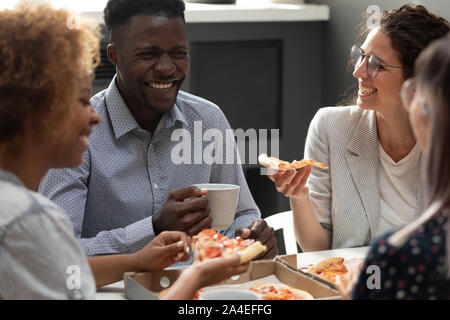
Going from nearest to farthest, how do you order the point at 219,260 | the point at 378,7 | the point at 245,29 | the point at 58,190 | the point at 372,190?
the point at 219,260 → the point at 58,190 → the point at 372,190 → the point at 378,7 → the point at 245,29

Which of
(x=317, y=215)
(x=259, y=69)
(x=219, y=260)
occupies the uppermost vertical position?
(x=259, y=69)

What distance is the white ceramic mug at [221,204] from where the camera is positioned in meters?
1.57

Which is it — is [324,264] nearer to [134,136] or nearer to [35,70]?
[134,136]

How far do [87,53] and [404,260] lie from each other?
673 millimetres

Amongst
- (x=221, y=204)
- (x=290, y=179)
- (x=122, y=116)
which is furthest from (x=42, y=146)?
(x=290, y=179)

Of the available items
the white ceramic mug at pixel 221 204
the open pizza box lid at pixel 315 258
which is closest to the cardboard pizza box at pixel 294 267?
the open pizza box lid at pixel 315 258

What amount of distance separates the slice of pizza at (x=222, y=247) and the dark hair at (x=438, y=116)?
1.40 feet

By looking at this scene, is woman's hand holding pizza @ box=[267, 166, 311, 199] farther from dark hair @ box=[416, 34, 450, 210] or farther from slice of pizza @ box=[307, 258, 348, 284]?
dark hair @ box=[416, 34, 450, 210]

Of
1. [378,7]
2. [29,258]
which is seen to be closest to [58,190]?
[29,258]

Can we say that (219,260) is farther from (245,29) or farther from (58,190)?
(245,29)

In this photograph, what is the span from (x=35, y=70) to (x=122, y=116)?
2.59 feet

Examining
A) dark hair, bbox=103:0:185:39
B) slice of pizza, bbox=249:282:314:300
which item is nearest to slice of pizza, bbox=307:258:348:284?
slice of pizza, bbox=249:282:314:300

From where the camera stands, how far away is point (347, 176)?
2061 millimetres

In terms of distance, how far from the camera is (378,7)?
9.97 ft
